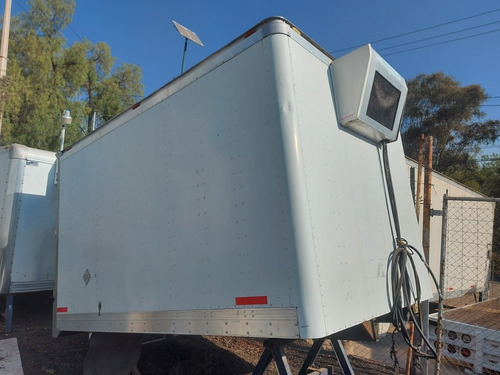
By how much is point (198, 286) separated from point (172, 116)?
1.49m

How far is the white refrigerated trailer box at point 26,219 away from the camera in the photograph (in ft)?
19.8

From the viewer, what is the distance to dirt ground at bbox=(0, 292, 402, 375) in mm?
4730

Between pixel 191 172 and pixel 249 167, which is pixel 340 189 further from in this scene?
pixel 191 172

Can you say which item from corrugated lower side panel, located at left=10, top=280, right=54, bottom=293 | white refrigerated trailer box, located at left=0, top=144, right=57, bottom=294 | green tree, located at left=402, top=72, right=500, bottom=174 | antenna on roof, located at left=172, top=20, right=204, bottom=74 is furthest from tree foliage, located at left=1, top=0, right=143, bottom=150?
green tree, located at left=402, top=72, right=500, bottom=174

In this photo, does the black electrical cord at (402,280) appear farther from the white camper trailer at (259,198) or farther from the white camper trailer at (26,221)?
the white camper trailer at (26,221)

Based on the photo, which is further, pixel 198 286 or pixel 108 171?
pixel 108 171

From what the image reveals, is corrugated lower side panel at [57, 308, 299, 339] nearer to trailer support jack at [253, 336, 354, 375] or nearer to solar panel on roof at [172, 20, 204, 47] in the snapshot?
trailer support jack at [253, 336, 354, 375]

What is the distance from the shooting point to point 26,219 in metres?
6.26

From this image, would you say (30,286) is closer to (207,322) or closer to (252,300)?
(207,322)

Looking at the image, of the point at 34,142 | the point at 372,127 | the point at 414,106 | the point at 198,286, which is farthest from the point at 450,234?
the point at 414,106

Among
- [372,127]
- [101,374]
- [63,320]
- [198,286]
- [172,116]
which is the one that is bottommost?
[101,374]

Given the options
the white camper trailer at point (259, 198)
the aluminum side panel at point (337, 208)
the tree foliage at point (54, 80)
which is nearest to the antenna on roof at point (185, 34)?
the white camper trailer at point (259, 198)

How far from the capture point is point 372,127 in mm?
3055

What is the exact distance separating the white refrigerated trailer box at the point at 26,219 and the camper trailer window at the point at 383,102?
18.9ft
